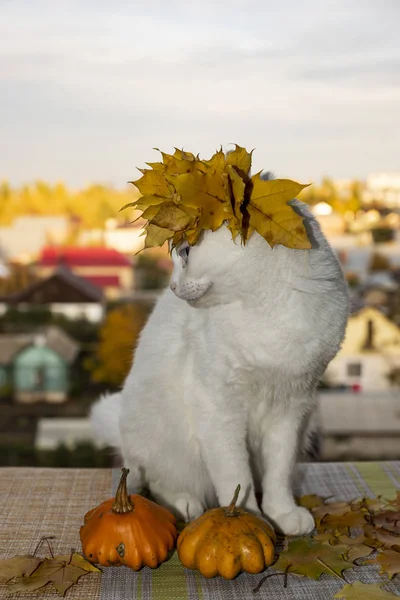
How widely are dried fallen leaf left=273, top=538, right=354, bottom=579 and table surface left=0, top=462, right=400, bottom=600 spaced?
0.02 m

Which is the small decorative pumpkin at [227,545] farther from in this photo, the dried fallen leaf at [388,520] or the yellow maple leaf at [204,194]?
the yellow maple leaf at [204,194]

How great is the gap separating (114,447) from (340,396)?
988 centimetres

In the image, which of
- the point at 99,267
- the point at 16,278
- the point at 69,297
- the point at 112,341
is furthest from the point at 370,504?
the point at 16,278

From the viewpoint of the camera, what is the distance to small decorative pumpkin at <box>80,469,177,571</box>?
1515 mm

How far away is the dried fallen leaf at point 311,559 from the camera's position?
60.5 inches

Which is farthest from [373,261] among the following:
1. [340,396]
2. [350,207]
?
[340,396]

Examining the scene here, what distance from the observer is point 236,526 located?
4.89ft

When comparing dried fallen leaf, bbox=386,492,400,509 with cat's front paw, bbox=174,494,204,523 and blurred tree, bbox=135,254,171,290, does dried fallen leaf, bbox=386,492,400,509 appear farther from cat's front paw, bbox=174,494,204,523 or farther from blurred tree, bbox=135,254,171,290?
blurred tree, bbox=135,254,171,290

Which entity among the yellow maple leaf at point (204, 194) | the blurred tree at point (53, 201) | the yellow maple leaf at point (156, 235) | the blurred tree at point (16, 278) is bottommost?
the blurred tree at point (16, 278)

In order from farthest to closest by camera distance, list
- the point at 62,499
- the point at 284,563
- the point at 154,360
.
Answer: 1. the point at 62,499
2. the point at 154,360
3. the point at 284,563

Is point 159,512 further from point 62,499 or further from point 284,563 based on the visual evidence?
point 62,499

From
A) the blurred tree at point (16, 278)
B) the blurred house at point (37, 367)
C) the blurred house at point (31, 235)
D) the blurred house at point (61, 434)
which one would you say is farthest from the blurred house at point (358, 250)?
the blurred house at point (31, 235)

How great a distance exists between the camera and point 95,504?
75.2 inches

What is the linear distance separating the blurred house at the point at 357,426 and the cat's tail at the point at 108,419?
9131 mm
